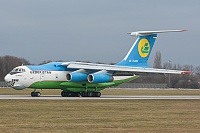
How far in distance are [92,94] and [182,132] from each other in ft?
93.6

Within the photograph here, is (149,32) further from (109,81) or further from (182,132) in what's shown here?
(182,132)

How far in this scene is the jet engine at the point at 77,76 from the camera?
44.9 meters

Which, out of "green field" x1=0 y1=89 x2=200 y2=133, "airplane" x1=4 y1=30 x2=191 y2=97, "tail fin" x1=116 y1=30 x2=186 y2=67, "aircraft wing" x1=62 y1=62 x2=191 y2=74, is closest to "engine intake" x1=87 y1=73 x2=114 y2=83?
"airplane" x1=4 y1=30 x2=191 y2=97

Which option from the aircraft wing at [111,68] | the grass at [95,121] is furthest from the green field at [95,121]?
the aircraft wing at [111,68]

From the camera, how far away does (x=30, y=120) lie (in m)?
20.8

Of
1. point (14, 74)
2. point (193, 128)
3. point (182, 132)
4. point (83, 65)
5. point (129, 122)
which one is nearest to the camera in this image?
point (182, 132)

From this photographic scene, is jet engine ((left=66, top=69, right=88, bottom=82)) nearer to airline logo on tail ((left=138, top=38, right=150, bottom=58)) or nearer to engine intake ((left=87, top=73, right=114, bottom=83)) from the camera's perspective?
engine intake ((left=87, top=73, right=114, bottom=83))

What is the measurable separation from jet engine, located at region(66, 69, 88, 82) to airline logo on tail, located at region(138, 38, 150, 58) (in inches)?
240

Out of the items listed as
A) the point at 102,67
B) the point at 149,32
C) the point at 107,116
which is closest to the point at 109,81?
the point at 102,67

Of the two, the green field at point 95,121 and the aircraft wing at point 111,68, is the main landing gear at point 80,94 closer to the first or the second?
the aircraft wing at point 111,68

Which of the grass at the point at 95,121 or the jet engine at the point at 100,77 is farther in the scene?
the jet engine at the point at 100,77

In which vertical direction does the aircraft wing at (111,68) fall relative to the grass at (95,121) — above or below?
above

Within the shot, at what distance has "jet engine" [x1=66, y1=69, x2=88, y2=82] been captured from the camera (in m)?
44.9

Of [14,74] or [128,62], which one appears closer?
[14,74]
